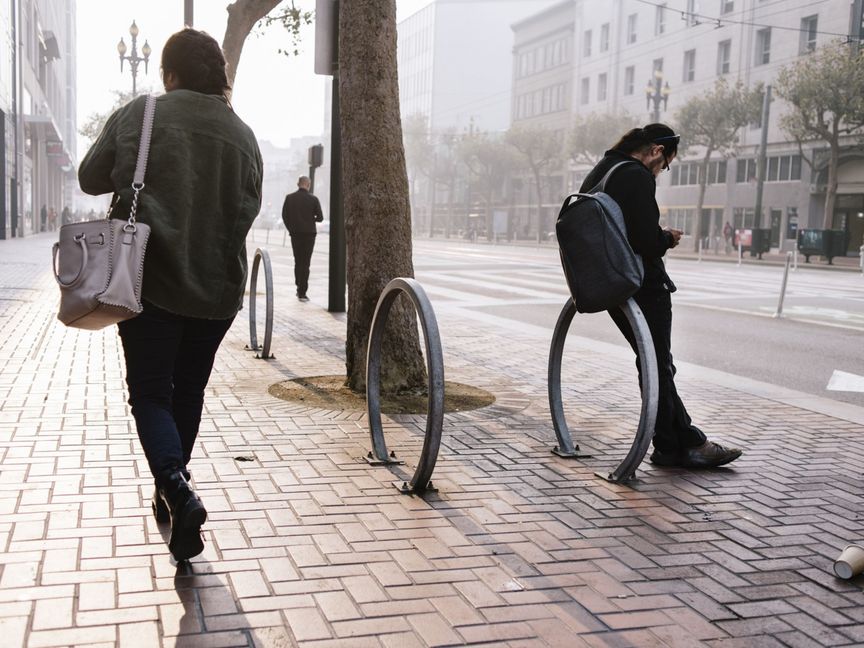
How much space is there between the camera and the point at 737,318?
14102 mm

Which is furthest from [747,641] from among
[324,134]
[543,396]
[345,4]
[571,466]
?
[324,134]

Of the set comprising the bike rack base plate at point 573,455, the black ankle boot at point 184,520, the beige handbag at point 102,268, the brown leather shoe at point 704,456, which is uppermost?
the beige handbag at point 102,268

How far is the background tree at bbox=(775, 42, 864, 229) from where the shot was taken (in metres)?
36.4

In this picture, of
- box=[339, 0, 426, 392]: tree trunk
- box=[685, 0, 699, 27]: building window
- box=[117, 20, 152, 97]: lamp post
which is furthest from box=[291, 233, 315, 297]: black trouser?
box=[685, 0, 699, 27]: building window

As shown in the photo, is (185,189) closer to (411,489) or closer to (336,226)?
(411,489)

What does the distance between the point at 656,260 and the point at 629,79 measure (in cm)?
6178

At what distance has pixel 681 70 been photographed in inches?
2245

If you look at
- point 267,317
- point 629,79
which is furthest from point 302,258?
point 629,79

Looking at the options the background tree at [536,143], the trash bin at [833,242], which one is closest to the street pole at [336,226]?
the trash bin at [833,242]

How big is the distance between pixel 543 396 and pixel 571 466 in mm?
2088

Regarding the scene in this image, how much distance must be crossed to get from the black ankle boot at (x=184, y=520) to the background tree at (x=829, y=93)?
124 ft

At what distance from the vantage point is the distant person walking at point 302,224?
1530 cm

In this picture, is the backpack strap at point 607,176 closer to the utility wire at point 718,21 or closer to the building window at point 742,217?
the utility wire at point 718,21

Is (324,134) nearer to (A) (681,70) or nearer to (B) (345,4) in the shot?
(A) (681,70)
